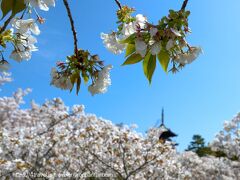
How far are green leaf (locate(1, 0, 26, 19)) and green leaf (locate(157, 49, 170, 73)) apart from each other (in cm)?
50

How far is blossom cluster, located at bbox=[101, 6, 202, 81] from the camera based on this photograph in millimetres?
1237

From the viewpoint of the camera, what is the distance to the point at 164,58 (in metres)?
1.29

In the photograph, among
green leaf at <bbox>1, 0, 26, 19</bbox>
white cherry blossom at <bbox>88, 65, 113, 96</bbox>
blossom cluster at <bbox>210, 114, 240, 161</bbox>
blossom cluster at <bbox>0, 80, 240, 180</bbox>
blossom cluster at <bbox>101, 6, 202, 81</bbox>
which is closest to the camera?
green leaf at <bbox>1, 0, 26, 19</bbox>

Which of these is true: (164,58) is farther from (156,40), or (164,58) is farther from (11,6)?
(11,6)

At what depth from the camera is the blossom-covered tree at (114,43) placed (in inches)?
48.6

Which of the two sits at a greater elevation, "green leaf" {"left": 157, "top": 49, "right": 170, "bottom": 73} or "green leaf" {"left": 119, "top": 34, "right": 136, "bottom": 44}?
"green leaf" {"left": 119, "top": 34, "right": 136, "bottom": 44}

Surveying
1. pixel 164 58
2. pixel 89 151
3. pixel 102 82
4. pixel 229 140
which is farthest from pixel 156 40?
pixel 229 140

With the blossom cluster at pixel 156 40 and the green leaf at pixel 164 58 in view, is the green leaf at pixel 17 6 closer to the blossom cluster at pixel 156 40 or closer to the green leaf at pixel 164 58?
the blossom cluster at pixel 156 40

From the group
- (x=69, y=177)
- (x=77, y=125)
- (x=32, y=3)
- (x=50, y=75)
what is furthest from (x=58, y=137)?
(x=32, y=3)

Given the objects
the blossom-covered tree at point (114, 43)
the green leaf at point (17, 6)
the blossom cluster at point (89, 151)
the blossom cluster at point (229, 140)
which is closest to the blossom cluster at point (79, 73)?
the blossom-covered tree at point (114, 43)

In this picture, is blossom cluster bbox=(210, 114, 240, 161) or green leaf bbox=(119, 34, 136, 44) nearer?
green leaf bbox=(119, 34, 136, 44)

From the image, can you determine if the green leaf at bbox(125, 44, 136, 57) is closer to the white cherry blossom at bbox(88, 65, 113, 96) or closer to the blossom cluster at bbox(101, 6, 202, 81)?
the blossom cluster at bbox(101, 6, 202, 81)

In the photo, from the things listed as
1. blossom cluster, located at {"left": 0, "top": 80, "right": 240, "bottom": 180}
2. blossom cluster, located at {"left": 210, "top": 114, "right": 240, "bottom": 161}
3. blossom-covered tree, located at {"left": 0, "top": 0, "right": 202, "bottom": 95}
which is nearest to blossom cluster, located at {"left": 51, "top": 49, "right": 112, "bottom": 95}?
blossom-covered tree, located at {"left": 0, "top": 0, "right": 202, "bottom": 95}

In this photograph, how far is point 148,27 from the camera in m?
1.26
